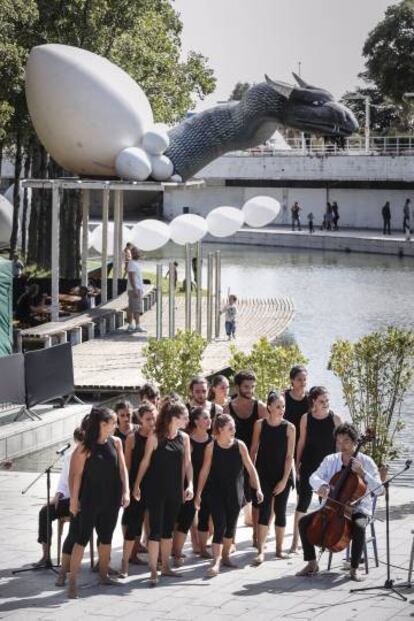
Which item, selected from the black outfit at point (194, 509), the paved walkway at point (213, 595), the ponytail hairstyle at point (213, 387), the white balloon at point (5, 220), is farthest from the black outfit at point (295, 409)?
the white balloon at point (5, 220)

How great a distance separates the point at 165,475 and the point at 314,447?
5.00 feet

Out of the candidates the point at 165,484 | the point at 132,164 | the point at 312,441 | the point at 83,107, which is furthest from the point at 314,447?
the point at 83,107

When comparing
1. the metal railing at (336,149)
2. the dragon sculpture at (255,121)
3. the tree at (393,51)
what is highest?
the tree at (393,51)

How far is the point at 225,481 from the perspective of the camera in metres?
12.6

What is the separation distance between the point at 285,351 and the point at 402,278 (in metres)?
31.0

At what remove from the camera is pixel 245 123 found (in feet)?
112

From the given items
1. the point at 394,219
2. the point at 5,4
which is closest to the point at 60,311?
the point at 5,4

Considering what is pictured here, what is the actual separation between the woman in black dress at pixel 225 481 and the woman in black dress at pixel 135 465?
492 millimetres

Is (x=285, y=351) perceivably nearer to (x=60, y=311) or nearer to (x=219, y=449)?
(x=219, y=449)

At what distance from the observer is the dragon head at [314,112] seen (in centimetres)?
3250

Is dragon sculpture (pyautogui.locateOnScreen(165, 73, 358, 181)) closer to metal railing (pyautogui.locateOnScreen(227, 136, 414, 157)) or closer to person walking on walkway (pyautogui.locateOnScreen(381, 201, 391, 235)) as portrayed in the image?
person walking on walkway (pyautogui.locateOnScreen(381, 201, 391, 235))

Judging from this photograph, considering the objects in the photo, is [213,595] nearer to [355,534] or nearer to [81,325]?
[355,534]

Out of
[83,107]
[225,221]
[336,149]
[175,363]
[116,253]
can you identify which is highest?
[336,149]

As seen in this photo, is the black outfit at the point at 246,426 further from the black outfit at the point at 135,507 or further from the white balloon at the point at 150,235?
the white balloon at the point at 150,235
